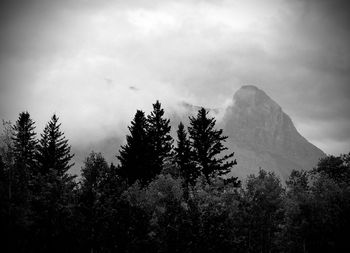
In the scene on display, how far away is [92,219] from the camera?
37.0 m

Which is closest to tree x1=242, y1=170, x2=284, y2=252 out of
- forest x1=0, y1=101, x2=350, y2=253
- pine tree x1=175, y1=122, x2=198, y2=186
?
forest x1=0, y1=101, x2=350, y2=253

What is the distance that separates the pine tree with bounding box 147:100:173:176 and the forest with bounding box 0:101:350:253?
0.42ft

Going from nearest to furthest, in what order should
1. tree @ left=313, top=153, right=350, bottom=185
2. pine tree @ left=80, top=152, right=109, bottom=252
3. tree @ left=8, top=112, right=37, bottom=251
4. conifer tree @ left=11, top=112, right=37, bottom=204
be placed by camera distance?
tree @ left=8, top=112, right=37, bottom=251 → pine tree @ left=80, top=152, right=109, bottom=252 → conifer tree @ left=11, top=112, right=37, bottom=204 → tree @ left=313, top=153, right=350, bottom=185

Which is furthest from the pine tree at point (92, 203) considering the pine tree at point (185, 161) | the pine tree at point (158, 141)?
the pine tree at point (185, 161)

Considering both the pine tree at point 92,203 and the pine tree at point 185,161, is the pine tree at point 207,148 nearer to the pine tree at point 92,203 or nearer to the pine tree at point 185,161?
the pine tree at point 185,161

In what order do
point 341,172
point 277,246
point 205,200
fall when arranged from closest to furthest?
point 205,200, point 277,246, point 341,172

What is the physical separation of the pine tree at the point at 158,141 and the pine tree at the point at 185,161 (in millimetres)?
1244

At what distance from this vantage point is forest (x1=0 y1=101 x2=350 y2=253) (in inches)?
1405

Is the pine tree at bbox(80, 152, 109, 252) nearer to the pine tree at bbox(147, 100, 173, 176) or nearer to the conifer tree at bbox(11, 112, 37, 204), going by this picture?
the conifer tree at bbox(11, 112, 37, 204)

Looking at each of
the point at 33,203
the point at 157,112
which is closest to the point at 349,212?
the point at 157,112

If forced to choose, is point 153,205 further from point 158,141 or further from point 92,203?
point 158,141

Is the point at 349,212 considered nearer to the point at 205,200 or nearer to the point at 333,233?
the point at 333,233

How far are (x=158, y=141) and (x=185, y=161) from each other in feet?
13.7

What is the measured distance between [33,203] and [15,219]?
2.48m
